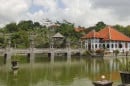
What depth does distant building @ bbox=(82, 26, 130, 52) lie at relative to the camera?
192ft

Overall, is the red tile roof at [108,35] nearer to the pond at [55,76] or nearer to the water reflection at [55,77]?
the pond at [55,76]

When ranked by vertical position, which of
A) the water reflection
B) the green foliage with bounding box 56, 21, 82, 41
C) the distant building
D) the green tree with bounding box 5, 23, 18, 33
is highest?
the green tree with bounding box 5, 23, 18, 33

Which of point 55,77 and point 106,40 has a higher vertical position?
point 106,40

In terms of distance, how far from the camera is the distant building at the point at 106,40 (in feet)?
192

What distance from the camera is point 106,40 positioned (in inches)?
2315

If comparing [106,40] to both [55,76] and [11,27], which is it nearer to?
[55,76]

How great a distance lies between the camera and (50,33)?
6550cm

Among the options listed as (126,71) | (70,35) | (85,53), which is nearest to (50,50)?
(85,53)

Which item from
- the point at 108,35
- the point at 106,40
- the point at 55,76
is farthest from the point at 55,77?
the point at 108,35

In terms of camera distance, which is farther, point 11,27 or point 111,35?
point 11,27

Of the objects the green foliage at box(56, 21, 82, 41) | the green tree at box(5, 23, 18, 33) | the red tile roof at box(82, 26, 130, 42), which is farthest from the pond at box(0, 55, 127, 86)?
the green tree at box(5, 23, 18, 33)

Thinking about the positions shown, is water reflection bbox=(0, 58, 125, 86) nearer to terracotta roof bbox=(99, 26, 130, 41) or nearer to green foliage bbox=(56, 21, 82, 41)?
terracotta roof bbox=(99, 26, 130, 41)

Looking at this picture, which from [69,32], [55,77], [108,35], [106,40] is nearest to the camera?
[55,77]

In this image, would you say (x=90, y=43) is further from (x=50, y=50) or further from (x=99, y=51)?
(x=50, y=50)
